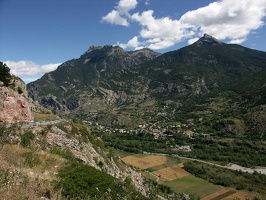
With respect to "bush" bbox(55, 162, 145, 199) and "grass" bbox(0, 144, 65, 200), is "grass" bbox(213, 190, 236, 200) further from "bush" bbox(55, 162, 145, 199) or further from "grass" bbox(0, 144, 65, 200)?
"grass" bbox(0, 144, 65, 200)

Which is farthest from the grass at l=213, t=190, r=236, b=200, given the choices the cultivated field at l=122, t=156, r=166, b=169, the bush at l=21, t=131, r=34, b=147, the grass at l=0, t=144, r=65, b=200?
the grass at l=0, t=144, r=65, b=200

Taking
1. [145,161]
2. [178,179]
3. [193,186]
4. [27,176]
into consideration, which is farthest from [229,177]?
[27,176]

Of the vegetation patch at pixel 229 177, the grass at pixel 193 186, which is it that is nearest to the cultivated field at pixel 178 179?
the grass at pixel 193 186

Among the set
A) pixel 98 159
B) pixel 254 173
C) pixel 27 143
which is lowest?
pixel 254 173

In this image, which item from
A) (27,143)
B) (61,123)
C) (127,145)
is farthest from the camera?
(127,145)

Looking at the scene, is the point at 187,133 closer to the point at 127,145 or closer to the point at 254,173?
the point at 127,145

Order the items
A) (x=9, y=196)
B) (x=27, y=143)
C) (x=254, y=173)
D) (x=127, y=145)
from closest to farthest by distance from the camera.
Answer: (x=9, y=196), (x=27, y=143), (x=254, y=173), (x=127, y=145)

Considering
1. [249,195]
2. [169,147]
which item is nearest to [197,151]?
[169,147]

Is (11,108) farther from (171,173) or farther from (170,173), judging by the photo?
(171,173)
